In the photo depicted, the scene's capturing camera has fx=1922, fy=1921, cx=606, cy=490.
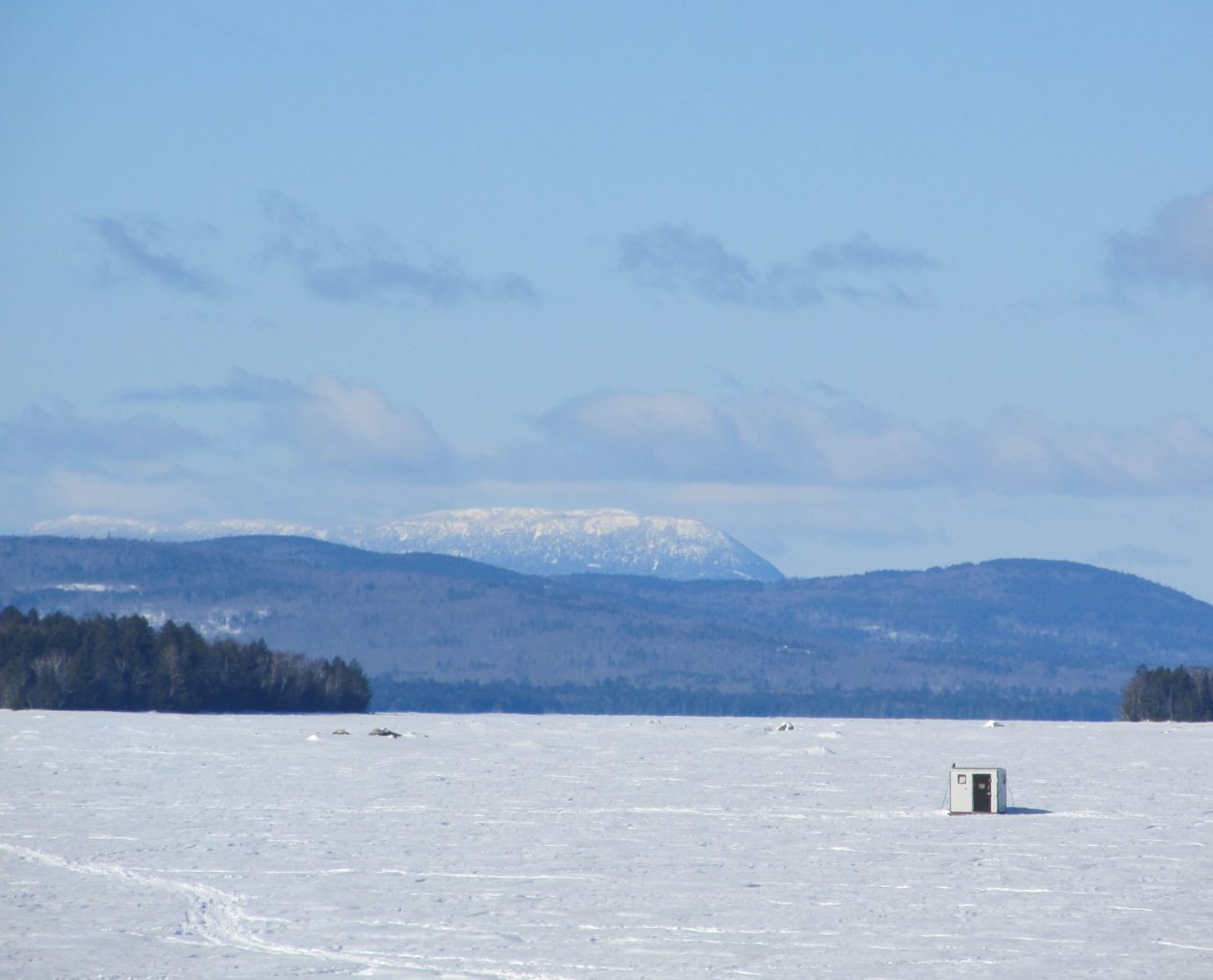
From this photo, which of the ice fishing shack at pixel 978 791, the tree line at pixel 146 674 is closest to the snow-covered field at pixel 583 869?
the ice fishing shack at pixel 978 791

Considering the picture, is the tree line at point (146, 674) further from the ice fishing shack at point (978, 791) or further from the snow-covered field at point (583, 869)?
the ice fishing shack at point (978, 791)

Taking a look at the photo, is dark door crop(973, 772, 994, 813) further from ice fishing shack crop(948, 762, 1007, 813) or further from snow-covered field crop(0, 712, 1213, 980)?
snow-covered field crop(0, 712, 1213, 980)

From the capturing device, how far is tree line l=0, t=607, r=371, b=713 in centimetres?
8894

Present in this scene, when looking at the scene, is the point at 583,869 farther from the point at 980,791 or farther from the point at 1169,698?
the point at 1169,698

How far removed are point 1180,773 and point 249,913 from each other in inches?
Answer: 1221

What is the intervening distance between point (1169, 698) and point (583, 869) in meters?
80.1

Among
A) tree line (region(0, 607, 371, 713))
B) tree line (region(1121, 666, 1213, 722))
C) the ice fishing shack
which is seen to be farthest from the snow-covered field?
tree line (region(1121, 666, 1213, 722))

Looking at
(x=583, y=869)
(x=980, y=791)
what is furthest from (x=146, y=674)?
(x=583, y=869)

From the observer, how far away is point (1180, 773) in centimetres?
4972

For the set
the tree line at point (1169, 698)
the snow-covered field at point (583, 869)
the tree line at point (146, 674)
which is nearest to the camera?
the snow-covered field at point (583, 869)

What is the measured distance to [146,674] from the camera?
91.5 metres

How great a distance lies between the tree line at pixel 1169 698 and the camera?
102250mm

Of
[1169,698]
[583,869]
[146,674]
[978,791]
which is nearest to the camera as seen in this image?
[583,869]

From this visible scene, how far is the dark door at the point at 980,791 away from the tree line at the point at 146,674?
5774 cm
